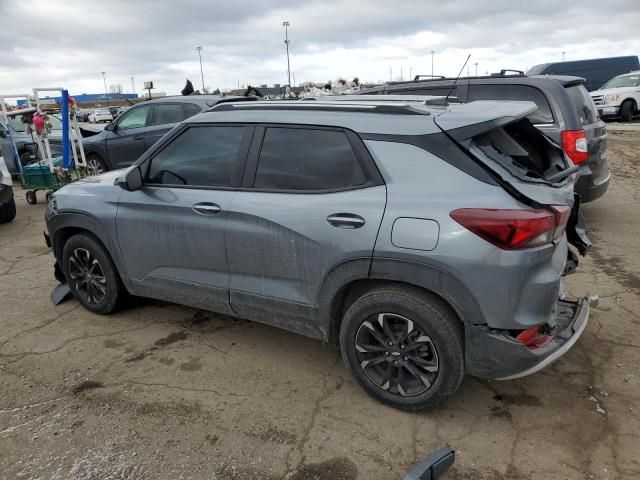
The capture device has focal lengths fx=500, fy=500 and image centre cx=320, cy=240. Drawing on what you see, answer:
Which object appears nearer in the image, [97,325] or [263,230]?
[263,230]

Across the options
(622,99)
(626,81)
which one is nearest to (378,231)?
(622,99)

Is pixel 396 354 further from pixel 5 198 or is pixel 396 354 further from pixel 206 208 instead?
pixel 5 198

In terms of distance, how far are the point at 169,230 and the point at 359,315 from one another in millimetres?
1541

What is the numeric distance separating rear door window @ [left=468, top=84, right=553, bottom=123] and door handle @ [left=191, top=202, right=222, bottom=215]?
3.65m

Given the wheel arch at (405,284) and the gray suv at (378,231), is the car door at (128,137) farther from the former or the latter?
the wheel arch at (405,284)

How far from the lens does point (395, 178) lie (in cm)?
273

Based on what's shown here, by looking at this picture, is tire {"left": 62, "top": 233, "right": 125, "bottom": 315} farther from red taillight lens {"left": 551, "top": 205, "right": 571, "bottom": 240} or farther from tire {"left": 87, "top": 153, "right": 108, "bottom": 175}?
tire {"left": 87, "top": 153, "right": 108, "bottom": 175}

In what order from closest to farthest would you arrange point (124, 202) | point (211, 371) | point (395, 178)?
point (395, 178) < point (211, 371) < point (124, 202)

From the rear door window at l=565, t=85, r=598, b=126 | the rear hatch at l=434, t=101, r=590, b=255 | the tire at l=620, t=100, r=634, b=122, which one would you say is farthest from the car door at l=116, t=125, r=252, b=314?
the tire at l=620, t=100, r=634, b=122

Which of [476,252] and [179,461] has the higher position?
[476,252]

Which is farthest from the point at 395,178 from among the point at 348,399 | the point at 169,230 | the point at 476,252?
the point at 169,230

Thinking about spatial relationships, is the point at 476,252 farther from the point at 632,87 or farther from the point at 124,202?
the point at 632,87

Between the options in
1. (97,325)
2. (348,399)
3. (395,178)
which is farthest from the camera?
(97,325)

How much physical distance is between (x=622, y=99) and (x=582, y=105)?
15331 mm
